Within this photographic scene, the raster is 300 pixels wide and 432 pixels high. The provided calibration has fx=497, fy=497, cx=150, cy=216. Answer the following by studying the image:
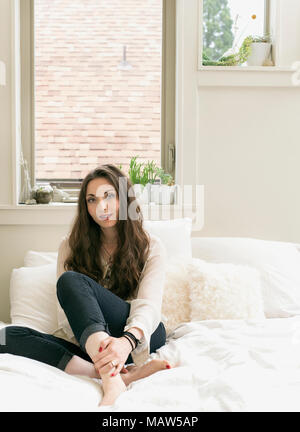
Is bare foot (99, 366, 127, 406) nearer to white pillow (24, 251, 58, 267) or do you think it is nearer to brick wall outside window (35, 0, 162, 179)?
white pillow (24, 251, 58, 267)

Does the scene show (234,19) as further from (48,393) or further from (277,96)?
(48,393)

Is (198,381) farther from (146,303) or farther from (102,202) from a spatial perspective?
(102,202)

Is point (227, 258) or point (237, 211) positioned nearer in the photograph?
point (227, 258)

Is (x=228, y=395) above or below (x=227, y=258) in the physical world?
below

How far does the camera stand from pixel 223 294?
6.71 feet

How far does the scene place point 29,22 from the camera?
9.40 ft

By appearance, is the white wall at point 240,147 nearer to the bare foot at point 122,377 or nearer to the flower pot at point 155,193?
the flower pot at point 155,193

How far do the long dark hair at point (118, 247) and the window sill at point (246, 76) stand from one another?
3.37 ft

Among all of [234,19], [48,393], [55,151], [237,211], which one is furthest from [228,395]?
[234,19]

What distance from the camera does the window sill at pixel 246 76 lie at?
271 cm

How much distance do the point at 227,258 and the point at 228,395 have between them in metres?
1.16

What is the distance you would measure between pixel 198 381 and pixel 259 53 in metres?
1.99

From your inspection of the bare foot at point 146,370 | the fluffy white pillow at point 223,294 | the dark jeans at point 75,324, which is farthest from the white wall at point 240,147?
the bare foot at point 146,370

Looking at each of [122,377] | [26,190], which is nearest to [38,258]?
[26,190]
